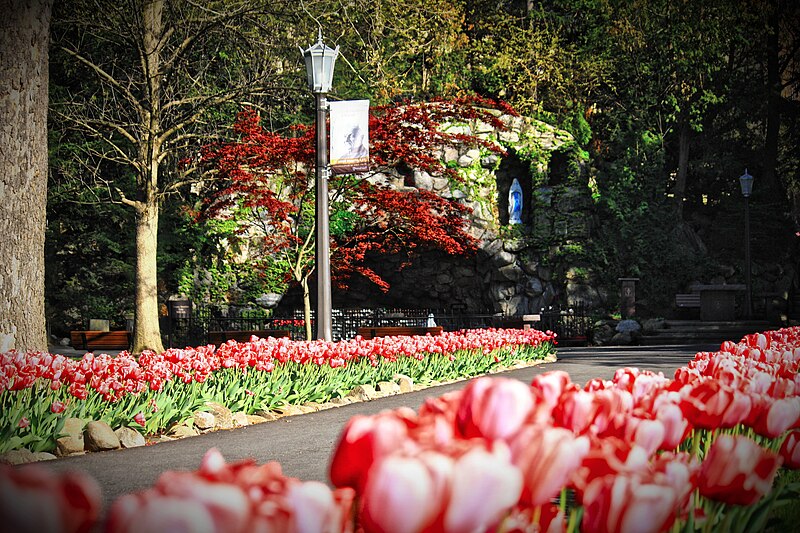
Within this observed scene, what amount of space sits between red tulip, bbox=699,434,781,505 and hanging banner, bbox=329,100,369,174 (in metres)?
10.4

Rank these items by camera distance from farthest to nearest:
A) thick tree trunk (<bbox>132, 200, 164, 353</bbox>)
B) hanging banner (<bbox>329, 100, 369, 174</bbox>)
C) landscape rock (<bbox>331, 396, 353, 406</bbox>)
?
thick tree trunk (<bbox>132, 200, 164, 353</bbox>)
hanging banner (<bbox>329, 100, 369, 174</bbox>)
landscape rock (<bbox>331, 396, 353, 406</bbox>)

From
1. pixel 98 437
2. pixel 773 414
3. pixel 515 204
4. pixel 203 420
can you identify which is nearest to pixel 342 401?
pixel 203 420

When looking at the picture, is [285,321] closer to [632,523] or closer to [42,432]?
[42,432]

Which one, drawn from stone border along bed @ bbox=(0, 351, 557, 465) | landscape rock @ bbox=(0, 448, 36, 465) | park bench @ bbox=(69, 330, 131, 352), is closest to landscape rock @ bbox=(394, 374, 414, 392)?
stone border along bed @ bbox=(0, 351, 557, 465)

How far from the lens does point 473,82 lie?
94.6ft

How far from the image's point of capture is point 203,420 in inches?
303

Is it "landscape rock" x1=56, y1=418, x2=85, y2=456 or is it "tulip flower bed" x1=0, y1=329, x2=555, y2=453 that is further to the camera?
"tulip flower bed" x1=0, y1=329, x2=555, y2=453

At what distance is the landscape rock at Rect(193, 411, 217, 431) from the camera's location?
25.2ft

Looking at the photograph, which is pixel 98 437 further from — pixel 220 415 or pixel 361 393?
pixel 361 393

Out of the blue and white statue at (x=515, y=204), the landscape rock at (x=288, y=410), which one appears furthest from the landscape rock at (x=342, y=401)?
the blue and white statue at (x=515, y=204)

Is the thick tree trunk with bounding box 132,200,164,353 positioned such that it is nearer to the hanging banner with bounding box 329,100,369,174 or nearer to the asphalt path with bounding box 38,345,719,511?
the hanging banner with bounding box 329,100,369,174

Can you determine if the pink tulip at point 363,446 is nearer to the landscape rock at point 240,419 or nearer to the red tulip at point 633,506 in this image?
the red tulip at point 633,506

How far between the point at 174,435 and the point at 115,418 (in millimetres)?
562

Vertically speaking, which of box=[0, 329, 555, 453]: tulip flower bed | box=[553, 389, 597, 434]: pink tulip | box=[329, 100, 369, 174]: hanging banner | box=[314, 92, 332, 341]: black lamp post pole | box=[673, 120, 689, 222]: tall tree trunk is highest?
box=[673, 120, 689, 222]: tall tree trunk
